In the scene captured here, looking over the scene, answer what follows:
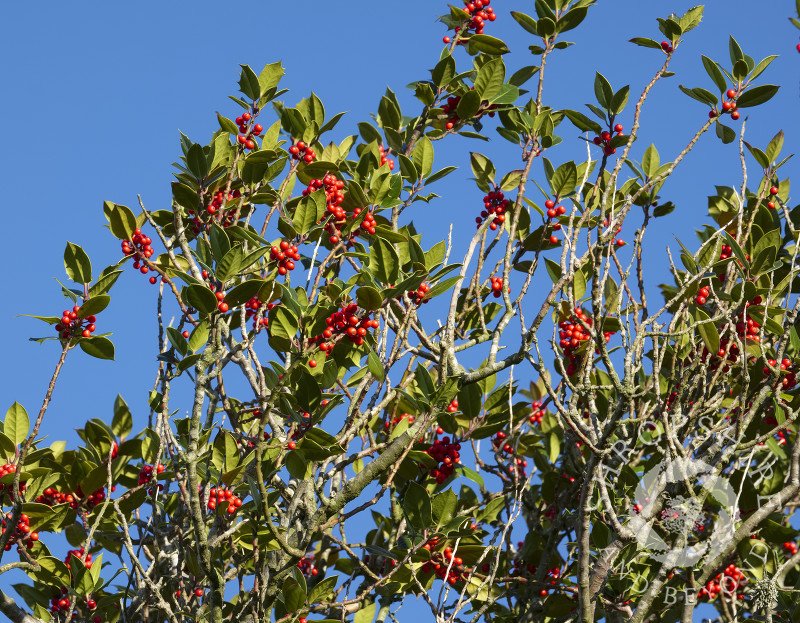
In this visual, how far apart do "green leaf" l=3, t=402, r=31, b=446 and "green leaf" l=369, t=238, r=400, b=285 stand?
193 centimetres

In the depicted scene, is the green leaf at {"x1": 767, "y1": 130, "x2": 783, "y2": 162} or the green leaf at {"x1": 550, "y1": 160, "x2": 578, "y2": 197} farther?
the green leaf at {"x1": 767, "y1": 130, "x2": 783, "y2": 162}

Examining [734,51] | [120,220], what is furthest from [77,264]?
→ [734,51]

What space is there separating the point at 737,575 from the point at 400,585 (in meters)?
2.11

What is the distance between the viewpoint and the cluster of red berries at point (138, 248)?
4.18 metres

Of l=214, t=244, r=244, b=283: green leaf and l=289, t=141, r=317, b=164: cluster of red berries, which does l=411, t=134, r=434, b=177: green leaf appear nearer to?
l=289, t=141, r=317, b=164: cluster of red berries

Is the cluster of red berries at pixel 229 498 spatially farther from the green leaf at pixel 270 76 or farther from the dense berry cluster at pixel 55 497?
the green leaf at pixel 270 76

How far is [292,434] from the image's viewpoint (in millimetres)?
3633

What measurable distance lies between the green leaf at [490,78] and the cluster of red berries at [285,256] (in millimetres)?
1515

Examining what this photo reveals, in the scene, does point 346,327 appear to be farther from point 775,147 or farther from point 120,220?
point 775,147

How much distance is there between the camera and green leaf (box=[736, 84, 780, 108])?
4.52m

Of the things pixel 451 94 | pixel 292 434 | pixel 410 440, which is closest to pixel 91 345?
pixel 292 434

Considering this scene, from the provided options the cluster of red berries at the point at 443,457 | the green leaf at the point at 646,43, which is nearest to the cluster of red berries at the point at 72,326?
the cluster of red berries at the point at 443,457

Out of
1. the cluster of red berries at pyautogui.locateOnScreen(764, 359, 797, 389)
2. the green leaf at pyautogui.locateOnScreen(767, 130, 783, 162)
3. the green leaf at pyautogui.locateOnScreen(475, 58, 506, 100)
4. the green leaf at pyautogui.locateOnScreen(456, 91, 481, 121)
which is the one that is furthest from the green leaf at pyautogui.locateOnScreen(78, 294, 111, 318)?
the green leaf at pyautogui.locateOnScreen(767, 130, 783, 162)

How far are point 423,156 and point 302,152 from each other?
0.66 m
